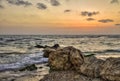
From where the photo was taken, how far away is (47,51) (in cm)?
3669

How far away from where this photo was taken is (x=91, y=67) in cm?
1595

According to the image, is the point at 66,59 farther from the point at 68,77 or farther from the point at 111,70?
the point at 111,70

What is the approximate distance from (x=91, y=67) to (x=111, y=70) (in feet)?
7.50

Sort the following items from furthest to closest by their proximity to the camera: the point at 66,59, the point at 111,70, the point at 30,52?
the point at 30,52 < the point at 66,59 < the point at 111,70

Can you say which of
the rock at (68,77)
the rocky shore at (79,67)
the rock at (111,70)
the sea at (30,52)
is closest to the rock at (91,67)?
the rocky shore at (79,67)

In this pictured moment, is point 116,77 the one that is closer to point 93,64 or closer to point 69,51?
point 93,64

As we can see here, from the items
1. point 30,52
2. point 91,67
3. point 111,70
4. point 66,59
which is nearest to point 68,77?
point 91,67

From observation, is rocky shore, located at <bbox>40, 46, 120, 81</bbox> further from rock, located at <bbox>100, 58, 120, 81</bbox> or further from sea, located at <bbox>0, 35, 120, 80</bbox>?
sea, located at <bbox>0, 35, 120, 80</bbox>

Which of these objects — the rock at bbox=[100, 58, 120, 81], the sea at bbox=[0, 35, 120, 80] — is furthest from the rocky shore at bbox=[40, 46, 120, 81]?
the sea at bbox=[0, 35, 120, 80]

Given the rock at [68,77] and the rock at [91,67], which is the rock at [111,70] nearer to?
the rock at [91,67]

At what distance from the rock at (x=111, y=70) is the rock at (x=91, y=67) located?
689mm

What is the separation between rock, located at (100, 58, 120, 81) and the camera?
13.5 meters

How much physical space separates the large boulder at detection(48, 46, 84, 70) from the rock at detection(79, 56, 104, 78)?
1.12 metres

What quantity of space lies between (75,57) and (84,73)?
95.8 inches
